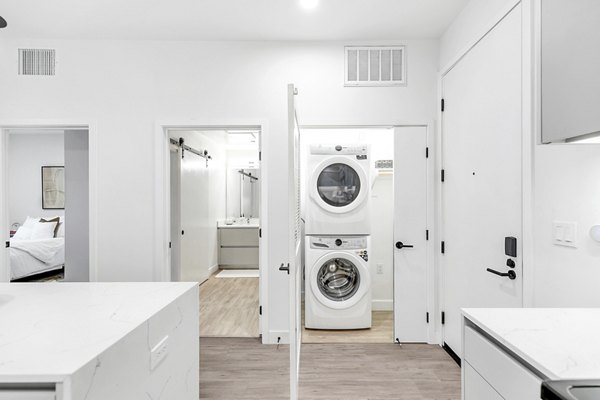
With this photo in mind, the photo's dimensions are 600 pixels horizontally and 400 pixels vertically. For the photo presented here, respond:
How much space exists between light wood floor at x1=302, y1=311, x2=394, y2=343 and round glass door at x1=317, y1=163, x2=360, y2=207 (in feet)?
4.05

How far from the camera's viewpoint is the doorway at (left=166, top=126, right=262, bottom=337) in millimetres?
3812

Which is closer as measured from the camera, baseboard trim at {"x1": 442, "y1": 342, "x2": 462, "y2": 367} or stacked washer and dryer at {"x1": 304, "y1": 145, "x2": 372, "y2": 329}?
baseboard trim at {"x1": 442, "y1": 342, "x2": 462, "y2": 367}

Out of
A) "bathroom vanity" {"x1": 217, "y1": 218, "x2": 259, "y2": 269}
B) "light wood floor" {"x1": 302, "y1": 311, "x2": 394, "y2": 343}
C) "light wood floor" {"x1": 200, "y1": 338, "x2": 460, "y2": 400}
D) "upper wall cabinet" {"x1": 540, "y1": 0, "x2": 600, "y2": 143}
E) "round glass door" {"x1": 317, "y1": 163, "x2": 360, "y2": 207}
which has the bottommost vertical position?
"light wood floor" {"x1": 302, "y1": 311, "x2": 394, "y2": 343}

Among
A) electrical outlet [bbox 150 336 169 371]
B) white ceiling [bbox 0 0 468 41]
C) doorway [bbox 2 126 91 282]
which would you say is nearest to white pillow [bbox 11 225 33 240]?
doorway [bbox 2 126 91 282]

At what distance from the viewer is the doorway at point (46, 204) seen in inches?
147

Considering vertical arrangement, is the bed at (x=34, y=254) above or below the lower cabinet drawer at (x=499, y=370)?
below

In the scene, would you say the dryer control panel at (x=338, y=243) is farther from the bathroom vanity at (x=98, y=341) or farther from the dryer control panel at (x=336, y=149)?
the bathroom vanity at (x=98, y=341)

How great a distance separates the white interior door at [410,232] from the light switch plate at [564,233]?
1409 mm

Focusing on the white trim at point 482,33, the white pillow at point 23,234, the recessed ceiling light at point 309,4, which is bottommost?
the white pillow at point 23,234

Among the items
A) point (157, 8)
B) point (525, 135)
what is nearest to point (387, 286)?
point (525, 135)

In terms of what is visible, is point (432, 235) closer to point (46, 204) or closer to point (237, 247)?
point (237, 247)

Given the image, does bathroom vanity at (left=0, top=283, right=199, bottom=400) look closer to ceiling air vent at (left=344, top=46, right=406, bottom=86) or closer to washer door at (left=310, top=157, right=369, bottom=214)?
washer door at (left=310, top=157, right=369, bottom=214)

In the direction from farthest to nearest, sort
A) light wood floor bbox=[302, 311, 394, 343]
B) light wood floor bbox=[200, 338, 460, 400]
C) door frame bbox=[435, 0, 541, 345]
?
light wood floor bbox=[302, 311, 394, 343] → light wood floor bbox=[200, 338, 460, 400] → door frame bbox=[435, 0, 541, 345]

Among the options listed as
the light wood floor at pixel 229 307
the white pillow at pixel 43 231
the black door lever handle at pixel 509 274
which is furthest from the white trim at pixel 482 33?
the white pillow at pixel 43 231
